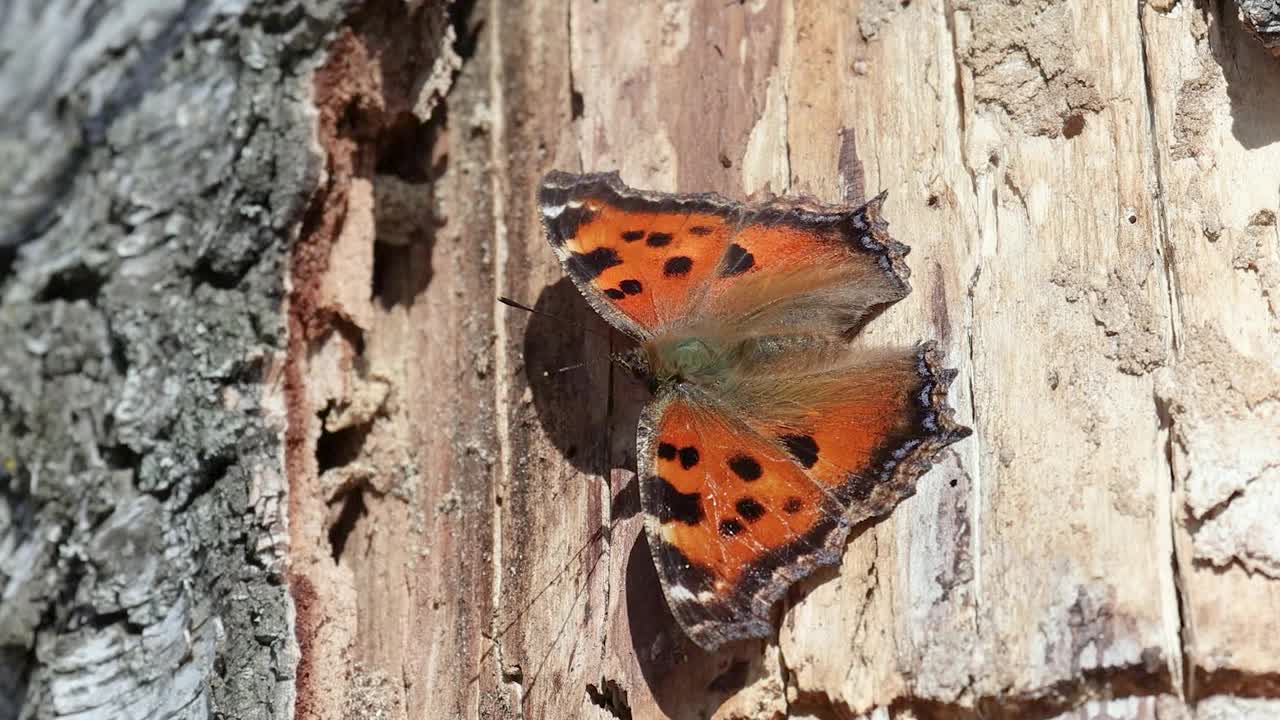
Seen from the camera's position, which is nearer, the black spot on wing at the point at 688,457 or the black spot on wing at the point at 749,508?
the black spot on wing at the point at 749,508

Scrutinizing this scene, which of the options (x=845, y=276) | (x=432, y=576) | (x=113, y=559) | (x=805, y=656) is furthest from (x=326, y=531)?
(x=845, y=276)

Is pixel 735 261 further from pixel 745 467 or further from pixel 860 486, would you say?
pixel 860 486

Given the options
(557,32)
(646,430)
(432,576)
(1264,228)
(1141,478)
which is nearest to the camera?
(1141,478)

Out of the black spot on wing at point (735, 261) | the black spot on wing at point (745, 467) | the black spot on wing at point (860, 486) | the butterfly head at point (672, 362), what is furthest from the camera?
the black spot on wing at point (735, 261)

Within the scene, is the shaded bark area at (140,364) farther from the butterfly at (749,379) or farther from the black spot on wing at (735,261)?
the black spot on wing at (735,261)

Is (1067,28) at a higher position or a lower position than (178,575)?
higher

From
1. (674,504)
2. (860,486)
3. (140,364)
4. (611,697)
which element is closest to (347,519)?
(140,364)

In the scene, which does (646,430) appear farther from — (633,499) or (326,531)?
(326,531)

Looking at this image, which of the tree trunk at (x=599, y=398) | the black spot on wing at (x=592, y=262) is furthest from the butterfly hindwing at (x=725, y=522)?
the black spot on wing at (x=592, y=262)
